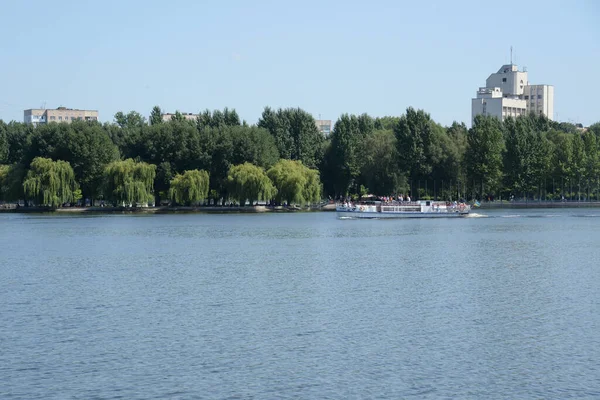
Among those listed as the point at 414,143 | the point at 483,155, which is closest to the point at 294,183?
the point at 414,143

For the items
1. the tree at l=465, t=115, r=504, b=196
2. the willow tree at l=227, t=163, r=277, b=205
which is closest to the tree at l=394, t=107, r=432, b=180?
the tree at l=465, t=115, r=504, b=196

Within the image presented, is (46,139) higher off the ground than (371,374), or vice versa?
(46,139)

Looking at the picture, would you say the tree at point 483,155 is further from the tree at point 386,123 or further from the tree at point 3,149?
the tree at point 3,149

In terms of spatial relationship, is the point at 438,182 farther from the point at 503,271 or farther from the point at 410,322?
the point at 410,322

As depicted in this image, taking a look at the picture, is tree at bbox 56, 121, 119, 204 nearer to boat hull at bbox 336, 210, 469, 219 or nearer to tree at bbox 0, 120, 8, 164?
tree at bbox 0, 120, 8, 164

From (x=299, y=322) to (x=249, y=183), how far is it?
70.9 metres

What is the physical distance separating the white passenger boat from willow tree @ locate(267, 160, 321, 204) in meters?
7.98

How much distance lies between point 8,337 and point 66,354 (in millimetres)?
2857

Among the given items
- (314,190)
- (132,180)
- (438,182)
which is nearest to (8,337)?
(132,180)

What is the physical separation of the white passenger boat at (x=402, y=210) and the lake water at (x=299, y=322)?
129 ft

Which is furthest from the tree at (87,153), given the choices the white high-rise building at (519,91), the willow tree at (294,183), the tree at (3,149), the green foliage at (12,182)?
the white high-rise building at (519,91)

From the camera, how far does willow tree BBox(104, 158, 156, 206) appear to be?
308 feet

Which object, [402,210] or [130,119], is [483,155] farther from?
[130,119]

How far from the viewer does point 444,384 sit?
765 inches
